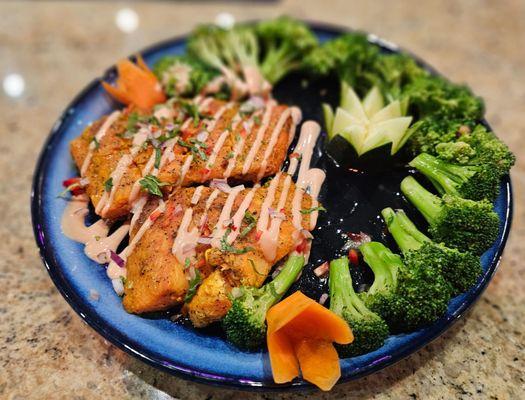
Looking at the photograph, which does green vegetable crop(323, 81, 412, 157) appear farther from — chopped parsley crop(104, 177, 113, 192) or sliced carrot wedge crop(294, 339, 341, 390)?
chopped parsley crop(104, 177, 113, 192)

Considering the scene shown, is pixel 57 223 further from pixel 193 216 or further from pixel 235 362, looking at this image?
pixel 235 362

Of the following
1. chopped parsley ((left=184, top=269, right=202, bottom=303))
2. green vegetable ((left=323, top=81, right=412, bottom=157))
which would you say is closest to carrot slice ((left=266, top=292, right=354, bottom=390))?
chopped parsley ((left=184, top=269, right=202, bottom=303))

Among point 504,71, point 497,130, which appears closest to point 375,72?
point 497,130

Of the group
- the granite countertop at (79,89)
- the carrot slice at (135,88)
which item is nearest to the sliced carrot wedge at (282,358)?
the granite countertop at (79,89)

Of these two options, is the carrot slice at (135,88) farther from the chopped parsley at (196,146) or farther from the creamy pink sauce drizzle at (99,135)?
the chopped parsley at (196,146)

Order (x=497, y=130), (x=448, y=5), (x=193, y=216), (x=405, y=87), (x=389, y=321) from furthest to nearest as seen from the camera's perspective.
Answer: (x=448, y=5) < (x=497, y=130) < (x=405, y=87) < (x=193, y=216) < (x=389, y=321)

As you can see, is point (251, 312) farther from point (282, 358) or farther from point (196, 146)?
point (196, 146)

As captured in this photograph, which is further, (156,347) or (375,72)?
(375,72)
